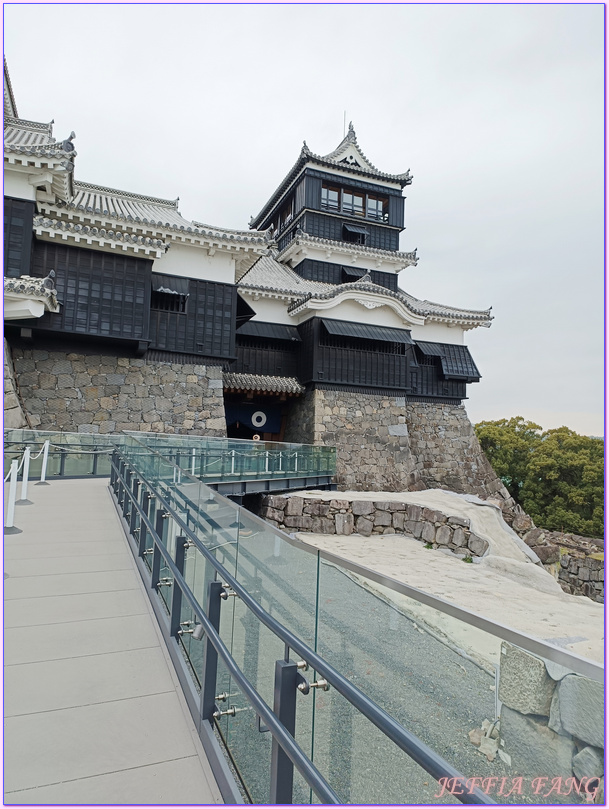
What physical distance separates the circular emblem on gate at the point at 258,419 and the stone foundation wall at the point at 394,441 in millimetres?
1121

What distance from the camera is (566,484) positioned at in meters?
26.2

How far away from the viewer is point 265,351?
1955 centimetres

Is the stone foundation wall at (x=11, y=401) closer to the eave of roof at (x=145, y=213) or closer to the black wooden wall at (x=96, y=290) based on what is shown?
the black wooden wall at (x=96, y=290)

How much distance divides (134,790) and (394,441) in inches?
727

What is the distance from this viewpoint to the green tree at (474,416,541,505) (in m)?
28.3

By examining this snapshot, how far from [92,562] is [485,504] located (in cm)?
1427

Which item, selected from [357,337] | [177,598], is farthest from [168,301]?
[177,598]

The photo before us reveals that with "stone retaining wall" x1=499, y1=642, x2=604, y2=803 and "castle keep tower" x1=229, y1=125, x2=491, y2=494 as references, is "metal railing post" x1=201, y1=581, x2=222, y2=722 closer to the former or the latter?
"stone retaining wall" x1=499, y1=642, x2=604, y2=803

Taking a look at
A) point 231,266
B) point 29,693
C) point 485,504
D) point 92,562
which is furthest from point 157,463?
point 485,504

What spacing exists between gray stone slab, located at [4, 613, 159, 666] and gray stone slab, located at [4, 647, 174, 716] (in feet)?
0.30

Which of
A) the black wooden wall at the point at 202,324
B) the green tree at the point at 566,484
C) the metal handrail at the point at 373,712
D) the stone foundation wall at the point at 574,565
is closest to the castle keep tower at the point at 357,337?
the black wooden wall at the point at 202,324

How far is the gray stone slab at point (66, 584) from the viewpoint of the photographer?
4137 millimetres

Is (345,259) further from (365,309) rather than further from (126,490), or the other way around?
(126,490)

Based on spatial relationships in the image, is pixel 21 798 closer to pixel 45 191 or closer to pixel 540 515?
pixel 45 191
